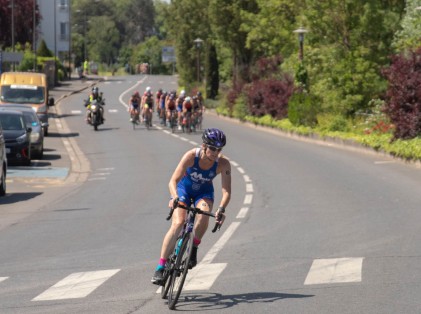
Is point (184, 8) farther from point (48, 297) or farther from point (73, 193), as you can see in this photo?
point (48, 297)

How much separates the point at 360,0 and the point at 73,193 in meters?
26.3

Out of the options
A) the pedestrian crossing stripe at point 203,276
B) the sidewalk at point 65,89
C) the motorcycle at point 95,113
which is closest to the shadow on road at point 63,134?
the motorcycle at point 95,113

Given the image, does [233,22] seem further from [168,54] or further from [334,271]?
[334,271]

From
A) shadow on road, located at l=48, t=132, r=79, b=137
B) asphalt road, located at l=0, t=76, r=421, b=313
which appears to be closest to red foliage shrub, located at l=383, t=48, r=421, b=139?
asphalt road, located at l=0, t=76, r=421, b=313

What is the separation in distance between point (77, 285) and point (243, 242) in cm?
434

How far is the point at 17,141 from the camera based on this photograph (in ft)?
107

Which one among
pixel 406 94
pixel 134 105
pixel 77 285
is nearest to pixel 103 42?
pixel 134 105

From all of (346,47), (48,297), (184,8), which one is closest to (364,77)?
(346,47)

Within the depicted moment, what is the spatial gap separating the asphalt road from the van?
13.7 metres

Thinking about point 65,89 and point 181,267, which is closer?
point 181,267

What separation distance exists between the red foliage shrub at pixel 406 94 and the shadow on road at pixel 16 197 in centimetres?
1385

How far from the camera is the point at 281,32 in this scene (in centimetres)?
6619

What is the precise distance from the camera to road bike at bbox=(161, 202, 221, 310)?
401 inches

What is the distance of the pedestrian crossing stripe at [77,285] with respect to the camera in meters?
10.9
